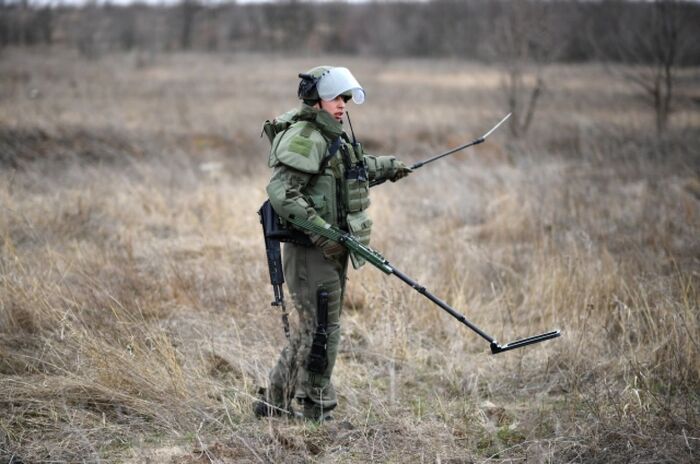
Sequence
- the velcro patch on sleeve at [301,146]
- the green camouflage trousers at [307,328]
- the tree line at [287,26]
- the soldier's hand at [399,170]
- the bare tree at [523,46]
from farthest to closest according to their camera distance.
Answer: the tree line at [287,26] → the bare tree at [523,46] → the soldier's hand at [399,170] → the green camouflage trousers at [307,328] → the velcro patch on sleeve at [301,146]

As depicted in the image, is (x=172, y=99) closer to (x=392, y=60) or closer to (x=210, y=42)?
(x=392, y=60)

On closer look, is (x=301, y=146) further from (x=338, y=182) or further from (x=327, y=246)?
(x=327, y=246)

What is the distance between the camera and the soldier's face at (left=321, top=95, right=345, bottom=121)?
3.16m

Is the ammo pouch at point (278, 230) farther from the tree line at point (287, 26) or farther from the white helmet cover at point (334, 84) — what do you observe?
the tree line at point (287, 26)

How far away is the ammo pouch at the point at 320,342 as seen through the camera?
3.19 m

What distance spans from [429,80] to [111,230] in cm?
1908

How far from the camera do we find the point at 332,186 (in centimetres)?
318

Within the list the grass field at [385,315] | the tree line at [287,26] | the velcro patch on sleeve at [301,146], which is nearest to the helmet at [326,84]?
the velcro patch on sleeve at [301,146]

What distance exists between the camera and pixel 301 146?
301cm

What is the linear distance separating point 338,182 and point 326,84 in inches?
19.0

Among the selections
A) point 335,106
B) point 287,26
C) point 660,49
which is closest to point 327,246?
point 335,106

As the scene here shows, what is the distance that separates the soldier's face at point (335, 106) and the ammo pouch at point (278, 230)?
0.54 metres

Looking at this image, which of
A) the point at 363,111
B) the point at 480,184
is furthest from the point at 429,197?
the point at 363,111

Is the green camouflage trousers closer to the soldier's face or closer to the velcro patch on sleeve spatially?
the velcro patch on sleeve
